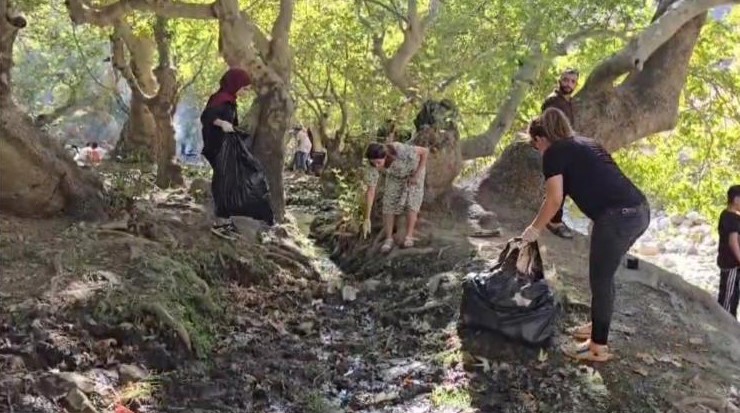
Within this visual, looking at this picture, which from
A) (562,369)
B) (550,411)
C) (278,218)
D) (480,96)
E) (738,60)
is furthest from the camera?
(738,60)

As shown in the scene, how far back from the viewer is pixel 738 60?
16000 mm

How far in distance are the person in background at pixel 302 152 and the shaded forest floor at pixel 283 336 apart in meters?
14.1

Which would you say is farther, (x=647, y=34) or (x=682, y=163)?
(x=682, y=163)

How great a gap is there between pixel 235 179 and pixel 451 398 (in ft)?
13.6

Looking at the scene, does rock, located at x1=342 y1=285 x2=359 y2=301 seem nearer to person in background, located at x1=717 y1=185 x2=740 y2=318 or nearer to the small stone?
the small stone

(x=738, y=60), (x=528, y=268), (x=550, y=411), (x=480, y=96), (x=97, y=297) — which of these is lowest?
(x=550, y=411)

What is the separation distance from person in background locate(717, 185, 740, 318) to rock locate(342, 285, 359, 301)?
363 centimetres

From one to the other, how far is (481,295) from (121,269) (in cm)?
266

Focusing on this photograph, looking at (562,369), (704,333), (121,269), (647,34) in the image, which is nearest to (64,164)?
(121,269)

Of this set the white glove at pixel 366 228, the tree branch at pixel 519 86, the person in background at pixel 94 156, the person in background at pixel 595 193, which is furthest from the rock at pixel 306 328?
the person in background at pixel 94 156

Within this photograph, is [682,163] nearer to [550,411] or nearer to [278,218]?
[278,218]

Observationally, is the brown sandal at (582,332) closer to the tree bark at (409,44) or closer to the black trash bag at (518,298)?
the black trash bag at (518,298)

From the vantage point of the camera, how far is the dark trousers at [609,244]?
4930 millimetres

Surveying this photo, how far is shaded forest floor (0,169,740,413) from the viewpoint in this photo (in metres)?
4.77
